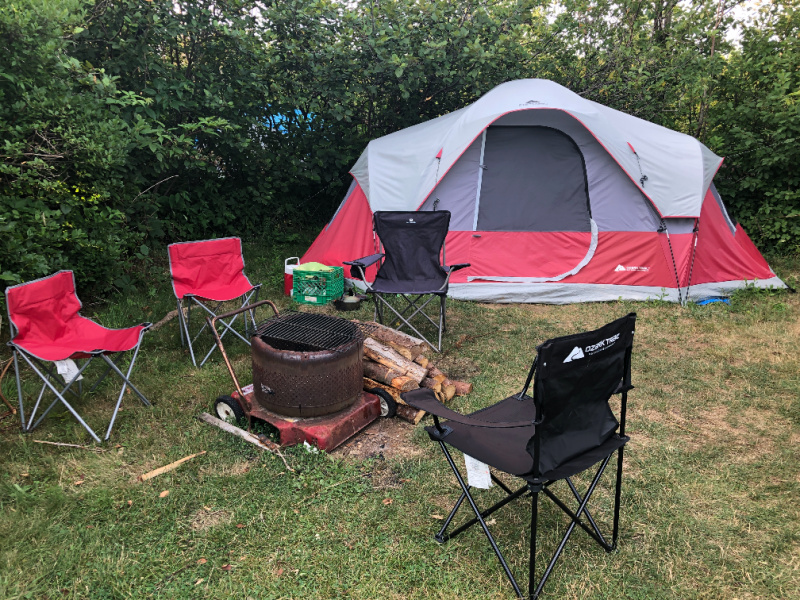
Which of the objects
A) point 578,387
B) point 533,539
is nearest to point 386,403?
point 533,539

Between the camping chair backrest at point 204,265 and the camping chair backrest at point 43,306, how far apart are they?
71 centimetres

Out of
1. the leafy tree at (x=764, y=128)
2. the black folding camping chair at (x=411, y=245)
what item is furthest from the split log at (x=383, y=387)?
the leafy tree at (x=764, y=128)

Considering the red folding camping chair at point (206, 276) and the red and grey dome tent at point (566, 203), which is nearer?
the red folding camping chair at point (206, 276)

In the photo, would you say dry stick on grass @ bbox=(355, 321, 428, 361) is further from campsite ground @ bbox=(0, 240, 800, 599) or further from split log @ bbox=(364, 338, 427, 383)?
campsite ground @ bbox=(0, 240, 800, 599)

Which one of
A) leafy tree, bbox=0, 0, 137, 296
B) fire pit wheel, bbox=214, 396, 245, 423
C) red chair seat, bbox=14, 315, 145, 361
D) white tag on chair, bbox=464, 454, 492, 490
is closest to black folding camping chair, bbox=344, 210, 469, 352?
fire pit wheel, bbox=214, 396, 245, 423

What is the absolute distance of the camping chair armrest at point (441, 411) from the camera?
5.74 ft

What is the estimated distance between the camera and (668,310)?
4965mm

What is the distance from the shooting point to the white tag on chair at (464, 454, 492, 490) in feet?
6.15

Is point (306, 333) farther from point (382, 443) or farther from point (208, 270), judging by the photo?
point (208, 270)

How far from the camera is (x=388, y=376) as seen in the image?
3133mm

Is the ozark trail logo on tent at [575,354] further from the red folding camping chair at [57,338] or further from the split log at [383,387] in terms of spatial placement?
the red folding camping chair at [57,338]

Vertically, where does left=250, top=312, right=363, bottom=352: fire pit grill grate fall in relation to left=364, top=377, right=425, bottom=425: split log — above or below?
above

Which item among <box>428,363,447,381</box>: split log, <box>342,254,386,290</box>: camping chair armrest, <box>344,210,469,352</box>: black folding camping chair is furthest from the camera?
<box>344,210,469,352</box>: black folding camping chair

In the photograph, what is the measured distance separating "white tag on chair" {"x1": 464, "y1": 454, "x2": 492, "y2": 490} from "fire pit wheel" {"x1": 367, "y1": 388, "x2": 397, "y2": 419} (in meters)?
1.17
